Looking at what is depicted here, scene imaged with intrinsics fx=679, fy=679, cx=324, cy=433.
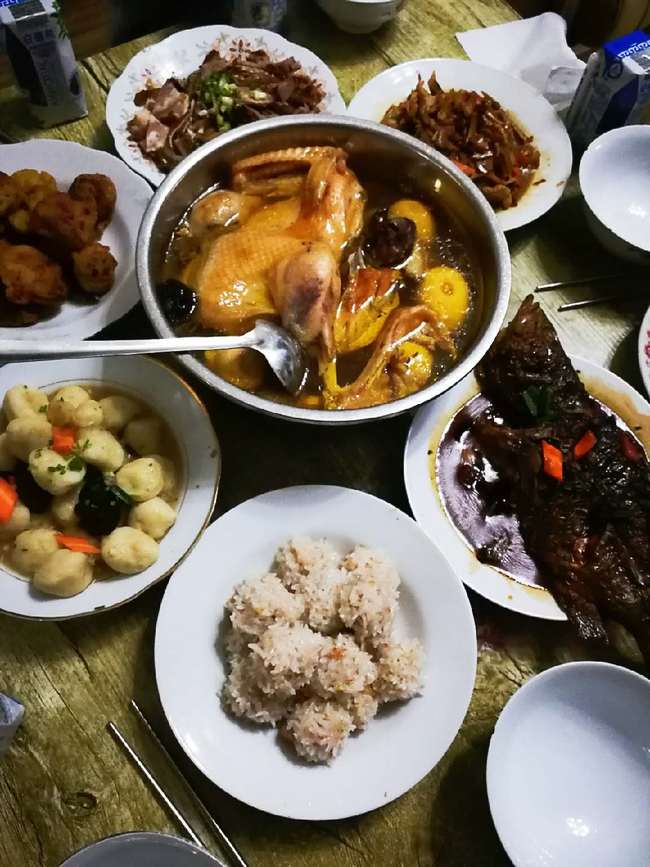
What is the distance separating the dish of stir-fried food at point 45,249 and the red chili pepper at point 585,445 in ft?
5.30

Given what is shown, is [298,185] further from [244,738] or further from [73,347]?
[244,738]

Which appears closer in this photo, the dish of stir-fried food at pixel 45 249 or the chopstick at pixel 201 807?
the chopstick at pixel 201 807

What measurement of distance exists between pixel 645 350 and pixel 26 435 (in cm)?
207

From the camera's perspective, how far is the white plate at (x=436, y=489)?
1.98 metres

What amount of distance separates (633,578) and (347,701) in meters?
0.94

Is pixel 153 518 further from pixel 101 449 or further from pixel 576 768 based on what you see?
pixel 576 768

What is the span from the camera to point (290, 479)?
2.20m

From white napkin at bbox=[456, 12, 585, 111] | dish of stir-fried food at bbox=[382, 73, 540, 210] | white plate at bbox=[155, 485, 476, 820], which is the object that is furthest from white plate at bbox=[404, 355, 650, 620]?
white napkin at bbox=[456, 12, 585, 111]

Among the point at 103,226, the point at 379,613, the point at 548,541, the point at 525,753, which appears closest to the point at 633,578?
the point at 548,541

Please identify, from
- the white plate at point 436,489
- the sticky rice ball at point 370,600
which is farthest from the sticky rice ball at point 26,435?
the white plate at point 436,489

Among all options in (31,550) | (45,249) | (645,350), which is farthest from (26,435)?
(645,350)

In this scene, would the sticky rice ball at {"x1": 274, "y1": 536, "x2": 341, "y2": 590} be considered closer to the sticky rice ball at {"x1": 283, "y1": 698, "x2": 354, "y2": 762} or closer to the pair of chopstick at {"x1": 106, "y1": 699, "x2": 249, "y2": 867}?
the sticky rice ball at {"x1": 283, "y1": 698, "x2": 354, "y2": 762}

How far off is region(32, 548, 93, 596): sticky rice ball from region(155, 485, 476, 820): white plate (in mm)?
235

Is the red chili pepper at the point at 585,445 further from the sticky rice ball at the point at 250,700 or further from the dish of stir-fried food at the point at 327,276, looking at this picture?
the sticky rice ball at the point at 250,700
